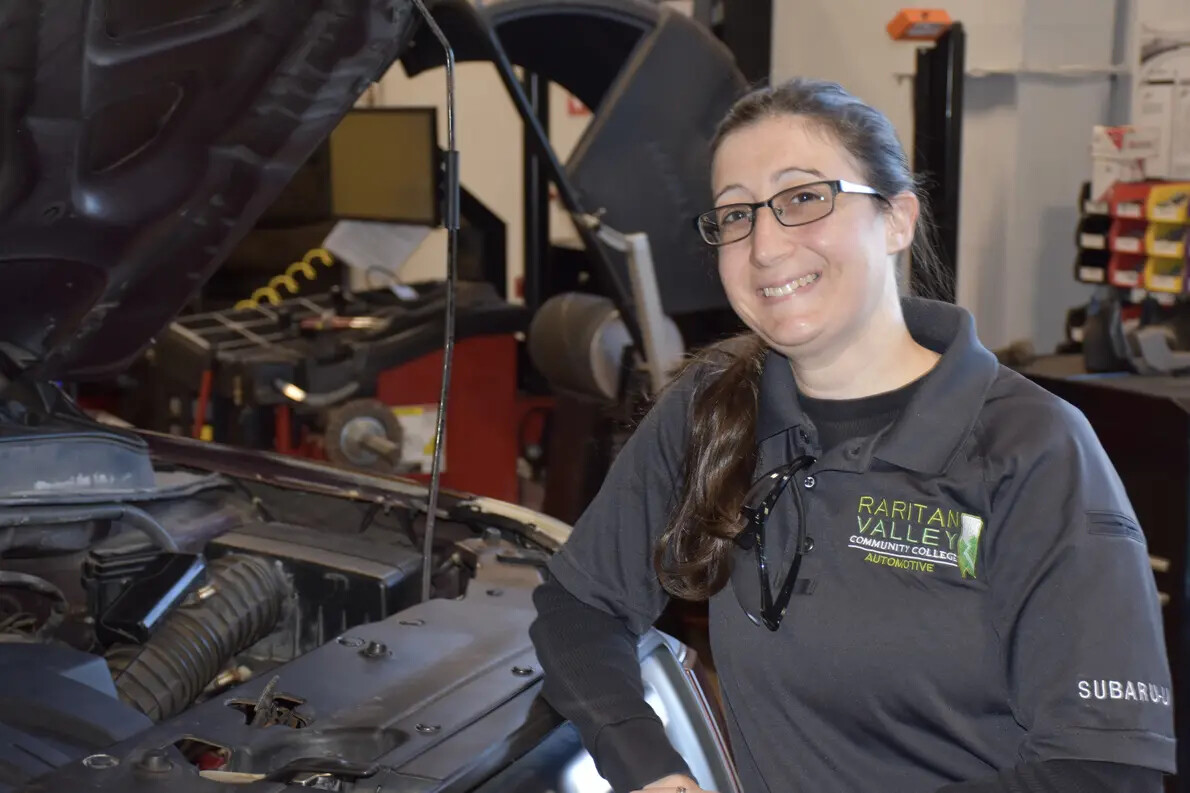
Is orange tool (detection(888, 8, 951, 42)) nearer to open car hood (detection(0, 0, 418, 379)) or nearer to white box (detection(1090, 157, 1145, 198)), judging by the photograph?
white box (detection(1090, 157, 1145, 198))

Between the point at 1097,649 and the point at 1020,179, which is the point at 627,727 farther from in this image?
the point at 1020,179

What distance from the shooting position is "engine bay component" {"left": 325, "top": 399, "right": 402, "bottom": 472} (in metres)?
3.62

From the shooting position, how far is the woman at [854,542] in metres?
1.07

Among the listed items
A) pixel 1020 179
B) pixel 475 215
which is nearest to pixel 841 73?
pixel 1020 179

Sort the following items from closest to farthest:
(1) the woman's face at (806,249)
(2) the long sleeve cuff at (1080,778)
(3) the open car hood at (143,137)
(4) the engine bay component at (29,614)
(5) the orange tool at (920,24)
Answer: (2) the long sleeve cuff at (1080,778) → (1) the woman's face at (806,249) → (3) the open car hood at (143,137) → (4) the engine bay component at (29,614) → (5) the orange tool at (920,24)

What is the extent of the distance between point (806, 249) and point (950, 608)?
1.18 ft

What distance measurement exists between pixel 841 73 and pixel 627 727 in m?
3.66

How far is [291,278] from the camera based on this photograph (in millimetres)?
5277

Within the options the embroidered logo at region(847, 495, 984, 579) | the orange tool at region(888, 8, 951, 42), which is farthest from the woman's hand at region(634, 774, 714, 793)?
the orange tool at region(888, 8, 951, 42)

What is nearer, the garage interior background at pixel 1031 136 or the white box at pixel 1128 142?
the white box at pixel 1128 142

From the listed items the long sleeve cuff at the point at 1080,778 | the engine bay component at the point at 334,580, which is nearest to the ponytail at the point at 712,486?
the long sleeve cuff at the point at 1080,778

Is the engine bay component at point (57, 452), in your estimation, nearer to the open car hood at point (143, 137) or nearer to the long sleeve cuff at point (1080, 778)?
the open car hood at point (143, 137)

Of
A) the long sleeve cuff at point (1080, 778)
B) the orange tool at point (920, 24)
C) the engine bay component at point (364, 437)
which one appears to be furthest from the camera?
the engine bay component at point (364, 437)

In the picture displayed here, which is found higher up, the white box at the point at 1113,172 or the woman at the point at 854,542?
the white box at the point at 1113,172
